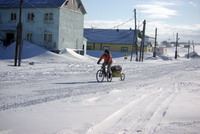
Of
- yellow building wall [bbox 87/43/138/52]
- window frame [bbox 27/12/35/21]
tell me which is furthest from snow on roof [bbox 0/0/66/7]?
yellow building wall [bbox 87/43/138/52]

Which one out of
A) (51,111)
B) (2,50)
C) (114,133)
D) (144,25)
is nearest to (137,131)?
(114,133)

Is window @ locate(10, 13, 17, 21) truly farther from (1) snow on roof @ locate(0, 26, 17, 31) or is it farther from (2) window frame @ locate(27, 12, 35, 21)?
(2) window frame @ locate(27, 12, 35, 21)

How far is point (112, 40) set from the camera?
238ft

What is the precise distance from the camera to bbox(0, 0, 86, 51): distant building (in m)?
43.0

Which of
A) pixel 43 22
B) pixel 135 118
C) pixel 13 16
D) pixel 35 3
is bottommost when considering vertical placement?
pixel 135 118

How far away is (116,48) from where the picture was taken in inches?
2820

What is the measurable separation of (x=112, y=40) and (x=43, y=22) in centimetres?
3130

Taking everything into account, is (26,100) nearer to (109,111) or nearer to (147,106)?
(109,111)

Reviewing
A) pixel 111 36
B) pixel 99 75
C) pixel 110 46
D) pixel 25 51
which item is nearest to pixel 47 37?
pixel 25 51

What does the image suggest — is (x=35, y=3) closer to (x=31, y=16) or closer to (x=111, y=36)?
(x=31, y=16)

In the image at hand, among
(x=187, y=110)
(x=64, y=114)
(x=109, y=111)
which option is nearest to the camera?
(x=64, y=114)

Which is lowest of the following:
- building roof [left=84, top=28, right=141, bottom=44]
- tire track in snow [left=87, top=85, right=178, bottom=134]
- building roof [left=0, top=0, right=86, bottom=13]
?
tire track in snow [left=87, top=85, right=178, bottom=134]

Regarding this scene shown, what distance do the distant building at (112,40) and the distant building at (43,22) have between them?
1029 inches

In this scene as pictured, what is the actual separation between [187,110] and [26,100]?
17.0ft
